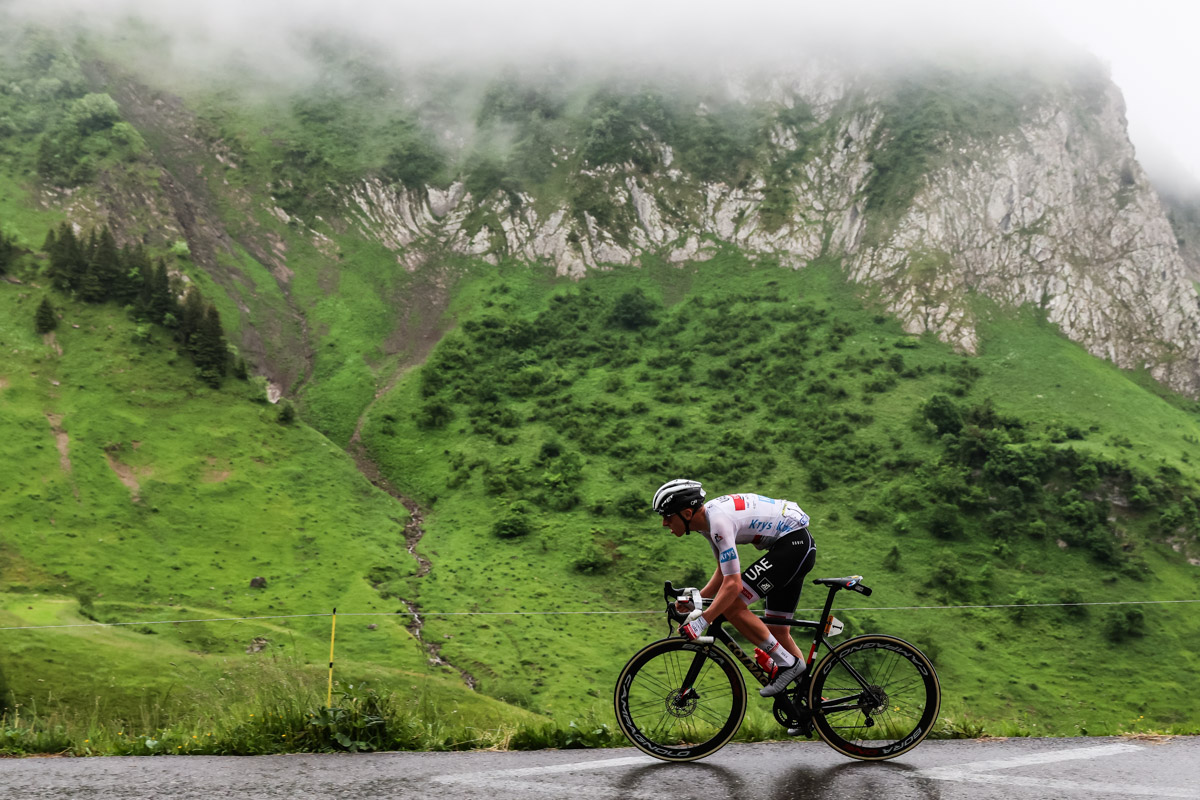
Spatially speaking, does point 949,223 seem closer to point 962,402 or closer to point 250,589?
point 962,402

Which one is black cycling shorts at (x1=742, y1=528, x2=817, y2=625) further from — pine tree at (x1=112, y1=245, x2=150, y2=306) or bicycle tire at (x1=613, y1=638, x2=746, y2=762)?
pine tree at (x1=112, y1=245, x2=150, y2=306)

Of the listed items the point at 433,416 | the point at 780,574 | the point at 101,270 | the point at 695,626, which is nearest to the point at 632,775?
the point at 695,626

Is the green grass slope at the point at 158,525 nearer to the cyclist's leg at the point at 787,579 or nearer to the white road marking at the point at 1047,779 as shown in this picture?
the cyclist's leg at the point at 787,579

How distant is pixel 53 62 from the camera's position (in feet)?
478

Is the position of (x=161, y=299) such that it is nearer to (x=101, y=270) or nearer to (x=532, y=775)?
(x=101, y=270)

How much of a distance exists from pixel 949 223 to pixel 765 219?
36768mm

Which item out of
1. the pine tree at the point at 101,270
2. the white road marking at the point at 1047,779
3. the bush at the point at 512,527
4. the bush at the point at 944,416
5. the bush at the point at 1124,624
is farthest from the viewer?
the bush at the point at 944,416

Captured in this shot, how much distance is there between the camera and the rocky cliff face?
142 metres

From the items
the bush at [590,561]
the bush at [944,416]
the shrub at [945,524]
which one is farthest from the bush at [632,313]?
the shrub at [945,524]

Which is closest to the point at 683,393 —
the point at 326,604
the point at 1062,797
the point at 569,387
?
the point at 569,387

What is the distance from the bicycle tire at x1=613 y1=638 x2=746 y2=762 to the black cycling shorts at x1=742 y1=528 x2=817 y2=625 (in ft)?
2.20

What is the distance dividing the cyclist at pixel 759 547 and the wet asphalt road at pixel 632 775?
3.19ft

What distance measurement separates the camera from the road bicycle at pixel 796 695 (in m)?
7.43

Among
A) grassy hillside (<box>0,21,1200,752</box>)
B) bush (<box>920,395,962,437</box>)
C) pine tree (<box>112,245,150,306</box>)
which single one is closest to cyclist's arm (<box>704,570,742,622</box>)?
grassy hillside (<box>0,21,1200,752</box>)
